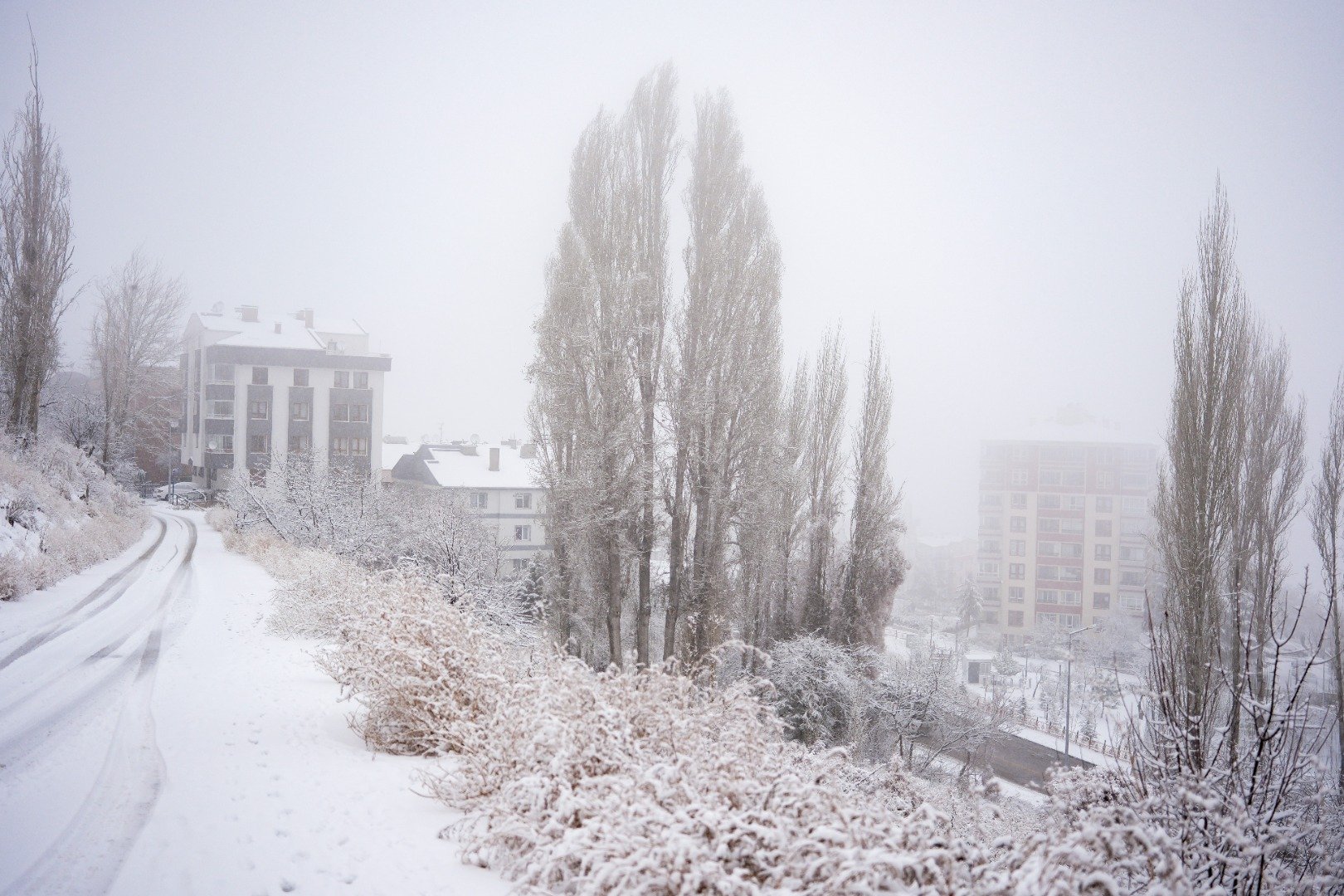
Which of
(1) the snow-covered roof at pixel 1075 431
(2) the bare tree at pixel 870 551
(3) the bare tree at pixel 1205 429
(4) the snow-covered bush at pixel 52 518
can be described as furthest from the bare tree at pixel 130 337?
(1) the snow-covered roof at pixel 1075 431

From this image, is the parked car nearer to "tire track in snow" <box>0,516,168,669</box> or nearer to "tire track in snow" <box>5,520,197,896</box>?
"tire track in snow" <box>0,516,168,669</box>

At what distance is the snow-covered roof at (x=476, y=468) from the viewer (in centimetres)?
3003

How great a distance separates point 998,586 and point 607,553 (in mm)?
30076

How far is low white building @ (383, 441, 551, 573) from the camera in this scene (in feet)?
98.1

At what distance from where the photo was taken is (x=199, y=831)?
268 cm

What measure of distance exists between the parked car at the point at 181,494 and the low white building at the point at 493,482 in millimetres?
7868

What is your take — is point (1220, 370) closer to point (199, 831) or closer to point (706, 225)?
point (706, 225)

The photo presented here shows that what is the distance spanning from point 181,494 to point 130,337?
12051mm

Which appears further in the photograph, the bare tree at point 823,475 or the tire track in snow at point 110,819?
the bare tree at point 823,475

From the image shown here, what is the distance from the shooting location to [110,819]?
2748 mm

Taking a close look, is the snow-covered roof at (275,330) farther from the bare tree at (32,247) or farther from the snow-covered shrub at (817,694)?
the snow-covered shrub at (817,694)

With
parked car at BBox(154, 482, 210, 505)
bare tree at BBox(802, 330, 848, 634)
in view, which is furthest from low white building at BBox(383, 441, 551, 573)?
bare tree at BBox(802, 330, 848, 634)

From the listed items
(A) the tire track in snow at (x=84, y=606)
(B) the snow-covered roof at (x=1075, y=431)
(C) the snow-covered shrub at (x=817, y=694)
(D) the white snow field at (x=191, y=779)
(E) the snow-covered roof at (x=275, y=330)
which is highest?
(E) the snow-covered roof at (x=275, y=330)

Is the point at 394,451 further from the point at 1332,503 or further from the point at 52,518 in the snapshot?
the point at 1332,503
